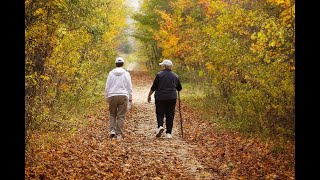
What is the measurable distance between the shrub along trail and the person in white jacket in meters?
0.43

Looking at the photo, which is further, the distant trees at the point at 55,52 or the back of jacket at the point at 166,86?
the back of jacket at the point at 166,86

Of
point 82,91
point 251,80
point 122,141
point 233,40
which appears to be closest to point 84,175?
point 122,141

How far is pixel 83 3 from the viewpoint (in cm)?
1196

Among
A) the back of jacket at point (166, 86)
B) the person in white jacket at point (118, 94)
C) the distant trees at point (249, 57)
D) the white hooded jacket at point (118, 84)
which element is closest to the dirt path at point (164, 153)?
the person in white jacket at point (118, 94)

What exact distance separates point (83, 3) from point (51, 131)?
3.98m

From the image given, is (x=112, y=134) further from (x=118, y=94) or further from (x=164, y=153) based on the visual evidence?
(x=164, y=153)

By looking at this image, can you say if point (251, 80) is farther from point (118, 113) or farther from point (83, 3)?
point (83, 3)

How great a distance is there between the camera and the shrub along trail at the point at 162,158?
7.26 metres

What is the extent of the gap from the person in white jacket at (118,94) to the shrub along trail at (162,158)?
429 millimetres

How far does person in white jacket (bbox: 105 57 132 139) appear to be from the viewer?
11.1 metres

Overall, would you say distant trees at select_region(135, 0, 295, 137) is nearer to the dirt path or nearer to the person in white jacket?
the dirt path

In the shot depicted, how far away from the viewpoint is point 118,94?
11.1m

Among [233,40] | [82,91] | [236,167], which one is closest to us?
[236,167]

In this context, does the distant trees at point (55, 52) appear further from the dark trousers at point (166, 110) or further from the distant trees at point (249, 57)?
the distant trees at point (249, 57)
